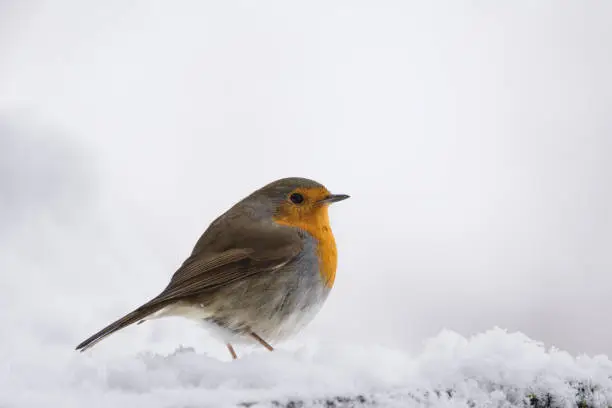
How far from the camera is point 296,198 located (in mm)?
3258

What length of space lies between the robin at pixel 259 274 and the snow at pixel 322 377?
68cm

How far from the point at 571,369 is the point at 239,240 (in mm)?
1497

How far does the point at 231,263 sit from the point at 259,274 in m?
0.13

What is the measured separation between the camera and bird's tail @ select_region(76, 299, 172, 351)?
2.39 m

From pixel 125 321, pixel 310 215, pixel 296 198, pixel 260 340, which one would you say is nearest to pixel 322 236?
pixel 310 215

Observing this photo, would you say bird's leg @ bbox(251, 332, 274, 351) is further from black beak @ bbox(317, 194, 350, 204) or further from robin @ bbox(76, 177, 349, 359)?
black beak @ bbox(317, 194, 350, 204)

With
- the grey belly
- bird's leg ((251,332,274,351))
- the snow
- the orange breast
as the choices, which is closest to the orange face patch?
the orange breast

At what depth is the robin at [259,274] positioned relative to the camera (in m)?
2.84

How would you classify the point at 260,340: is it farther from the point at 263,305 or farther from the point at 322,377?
the point at 322,377

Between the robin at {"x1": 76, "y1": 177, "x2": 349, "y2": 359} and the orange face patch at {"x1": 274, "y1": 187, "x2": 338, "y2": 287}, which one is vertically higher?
the orange face patch at {"x1": 274, "y1": 187, "x2": 338, "y2": 287}

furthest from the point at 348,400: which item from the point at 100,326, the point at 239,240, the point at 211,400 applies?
the point at 100,326

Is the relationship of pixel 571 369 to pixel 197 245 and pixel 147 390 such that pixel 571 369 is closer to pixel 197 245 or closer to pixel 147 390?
pixel 147 390

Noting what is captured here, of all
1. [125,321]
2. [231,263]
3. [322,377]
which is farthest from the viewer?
[231,263]

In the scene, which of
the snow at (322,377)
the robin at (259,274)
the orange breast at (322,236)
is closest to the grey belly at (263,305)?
the robin at (259,274)
